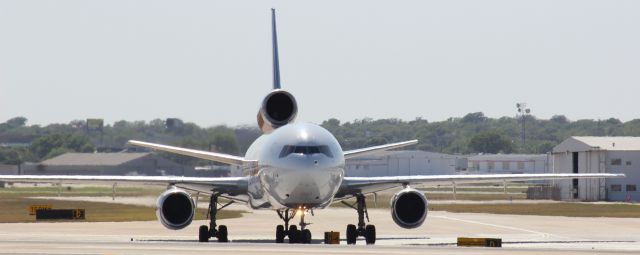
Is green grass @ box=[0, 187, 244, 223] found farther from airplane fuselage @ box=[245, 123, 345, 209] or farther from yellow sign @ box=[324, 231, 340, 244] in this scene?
airplane fuselage @ box=[245, 123, 345, 209]

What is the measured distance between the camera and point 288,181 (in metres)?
39.1

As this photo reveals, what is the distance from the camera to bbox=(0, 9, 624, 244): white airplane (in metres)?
39.1

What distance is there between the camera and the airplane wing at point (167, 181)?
1644 inches

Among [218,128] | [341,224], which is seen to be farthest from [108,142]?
[341,224]

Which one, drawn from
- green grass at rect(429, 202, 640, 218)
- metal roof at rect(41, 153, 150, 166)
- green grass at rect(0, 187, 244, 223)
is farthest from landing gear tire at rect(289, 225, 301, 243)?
metal roof at rect(41, 153, 150, 166)

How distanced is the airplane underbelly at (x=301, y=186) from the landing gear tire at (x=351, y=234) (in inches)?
59.0

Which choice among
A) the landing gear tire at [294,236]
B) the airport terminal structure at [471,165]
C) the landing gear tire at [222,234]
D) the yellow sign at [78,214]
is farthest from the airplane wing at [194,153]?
the yellow sign at [78,214]

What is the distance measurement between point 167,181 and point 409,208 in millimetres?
7825

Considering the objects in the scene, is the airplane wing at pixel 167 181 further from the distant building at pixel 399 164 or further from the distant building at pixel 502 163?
the distant building at pixel 502 163

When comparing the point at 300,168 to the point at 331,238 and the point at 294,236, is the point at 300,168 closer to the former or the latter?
the point at 294,236

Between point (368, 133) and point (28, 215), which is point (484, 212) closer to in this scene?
point (28, 215)

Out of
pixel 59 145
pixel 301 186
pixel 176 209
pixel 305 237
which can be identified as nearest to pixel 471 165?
pixel 59 145

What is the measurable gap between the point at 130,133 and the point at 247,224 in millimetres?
81129

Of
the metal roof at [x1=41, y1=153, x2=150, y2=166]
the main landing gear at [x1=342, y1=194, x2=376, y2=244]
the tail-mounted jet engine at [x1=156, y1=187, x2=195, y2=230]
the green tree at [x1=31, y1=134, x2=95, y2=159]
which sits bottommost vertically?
the main landing gear at [x1=342, y1=194, x2=376, y2=244]
